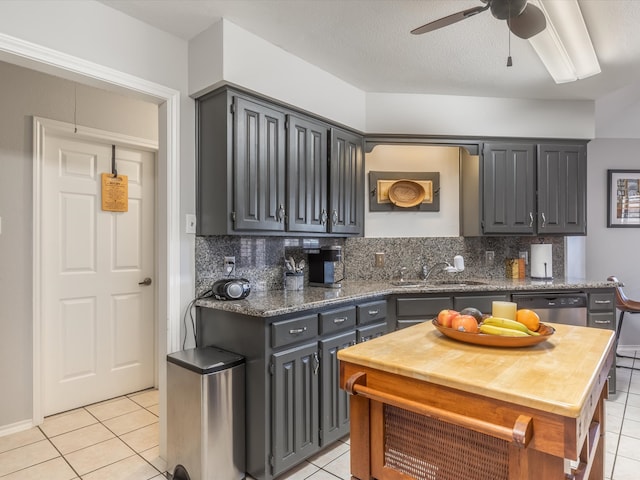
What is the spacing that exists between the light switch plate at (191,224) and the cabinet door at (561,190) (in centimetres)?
299

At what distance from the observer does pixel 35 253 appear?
277cm

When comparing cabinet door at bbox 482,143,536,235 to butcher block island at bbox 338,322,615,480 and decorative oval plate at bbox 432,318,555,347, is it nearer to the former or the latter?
butcher block island at bbox 338,322,615,480

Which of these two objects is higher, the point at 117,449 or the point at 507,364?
the point at 507,364

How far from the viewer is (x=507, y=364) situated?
50.5 inches

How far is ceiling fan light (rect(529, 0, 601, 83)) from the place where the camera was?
2.26m

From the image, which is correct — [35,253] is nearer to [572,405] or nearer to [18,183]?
[18,183]

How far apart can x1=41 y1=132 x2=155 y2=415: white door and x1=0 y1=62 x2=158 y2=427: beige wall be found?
0.51 feet

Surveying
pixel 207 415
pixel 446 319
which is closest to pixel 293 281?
pixel 207 415

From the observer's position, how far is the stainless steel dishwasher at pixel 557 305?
3254mm

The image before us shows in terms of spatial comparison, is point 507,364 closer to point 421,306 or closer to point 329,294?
point 329,294

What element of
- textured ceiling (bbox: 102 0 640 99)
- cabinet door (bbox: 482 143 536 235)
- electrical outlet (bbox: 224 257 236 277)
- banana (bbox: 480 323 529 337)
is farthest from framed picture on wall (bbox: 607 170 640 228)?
electrical outlet (bbox: 224 257 236 277)

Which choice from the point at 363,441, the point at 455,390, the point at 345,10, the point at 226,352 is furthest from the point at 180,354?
the point at 345,10

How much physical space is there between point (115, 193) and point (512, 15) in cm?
300

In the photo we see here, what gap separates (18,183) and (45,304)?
2.87 feet
